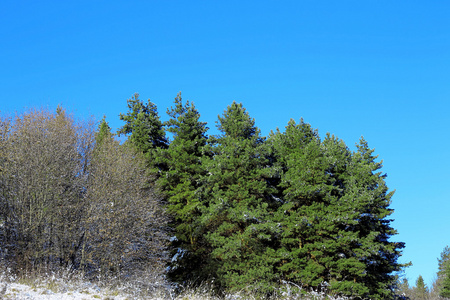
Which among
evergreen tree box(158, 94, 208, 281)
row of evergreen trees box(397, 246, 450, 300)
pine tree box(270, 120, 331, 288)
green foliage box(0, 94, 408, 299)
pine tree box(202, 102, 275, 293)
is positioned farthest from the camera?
row of evergreen trees box(397, 246, 450, 300)

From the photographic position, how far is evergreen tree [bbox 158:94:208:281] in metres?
33.5

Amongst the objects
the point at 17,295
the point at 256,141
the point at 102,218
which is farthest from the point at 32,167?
the point at 256,141

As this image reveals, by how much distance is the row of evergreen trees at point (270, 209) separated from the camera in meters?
30.2

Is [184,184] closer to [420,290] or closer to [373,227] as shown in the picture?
[373,227]

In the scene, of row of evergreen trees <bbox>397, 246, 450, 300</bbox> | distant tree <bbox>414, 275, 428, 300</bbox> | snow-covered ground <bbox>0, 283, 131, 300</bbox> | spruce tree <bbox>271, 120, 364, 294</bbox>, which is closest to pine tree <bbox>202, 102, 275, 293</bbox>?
spruce tree <bbox>271, 120, 364, 294</bbox>

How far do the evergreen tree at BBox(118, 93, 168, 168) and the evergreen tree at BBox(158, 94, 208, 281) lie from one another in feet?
6.71

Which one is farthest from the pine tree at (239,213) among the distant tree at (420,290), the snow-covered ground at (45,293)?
the distant tree at (420,290)

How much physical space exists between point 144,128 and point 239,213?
1452 centimetres

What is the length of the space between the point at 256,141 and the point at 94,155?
12853 millimetres

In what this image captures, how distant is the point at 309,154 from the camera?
33719 millimetres

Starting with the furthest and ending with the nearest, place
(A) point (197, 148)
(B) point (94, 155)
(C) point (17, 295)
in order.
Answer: (A) point (197, 148) → (B) point (94, 155) → (C) point (17, 295)

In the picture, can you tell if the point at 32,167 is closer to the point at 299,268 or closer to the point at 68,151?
the point at 68,151

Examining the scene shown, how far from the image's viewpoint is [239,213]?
30141mm

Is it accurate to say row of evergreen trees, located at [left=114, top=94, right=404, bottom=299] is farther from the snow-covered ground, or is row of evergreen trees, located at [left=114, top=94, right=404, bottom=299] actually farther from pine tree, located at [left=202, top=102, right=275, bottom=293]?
the snow-covered ground
